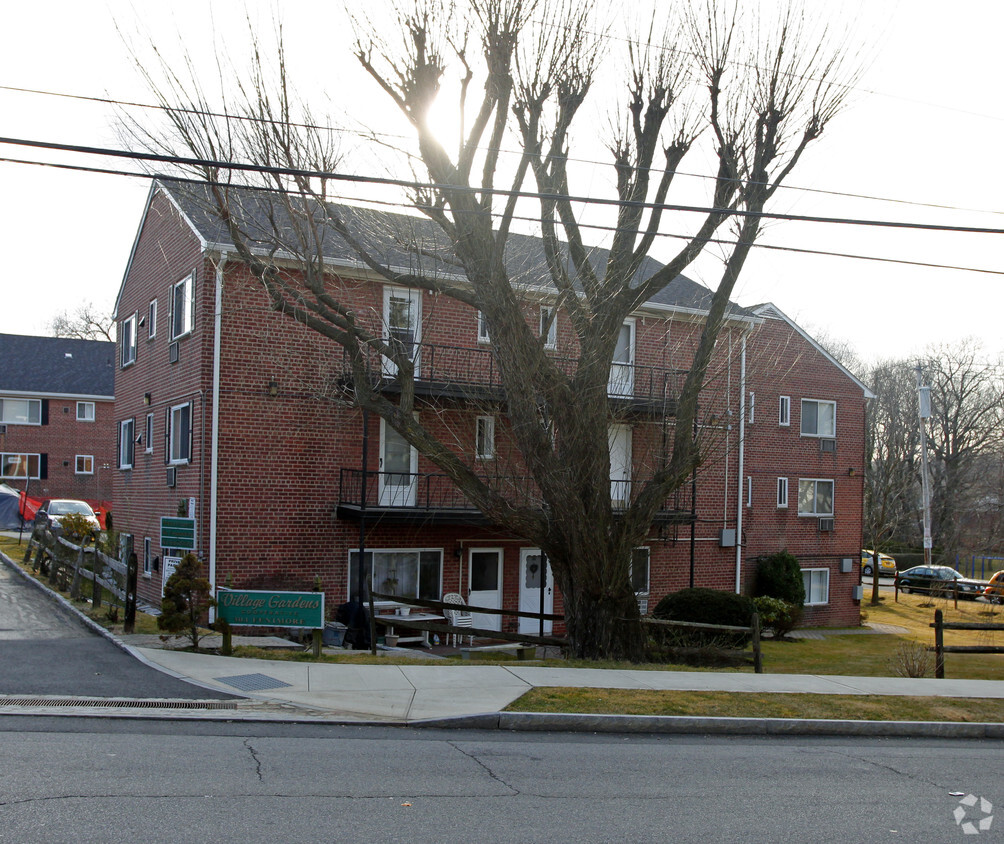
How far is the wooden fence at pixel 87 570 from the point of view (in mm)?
13586

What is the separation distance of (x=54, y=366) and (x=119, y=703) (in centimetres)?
3943

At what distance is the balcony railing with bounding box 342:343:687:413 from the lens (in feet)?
62.0

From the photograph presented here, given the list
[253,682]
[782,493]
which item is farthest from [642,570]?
[253,682]

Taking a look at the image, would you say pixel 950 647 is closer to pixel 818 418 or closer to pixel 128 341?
pixel 818 418

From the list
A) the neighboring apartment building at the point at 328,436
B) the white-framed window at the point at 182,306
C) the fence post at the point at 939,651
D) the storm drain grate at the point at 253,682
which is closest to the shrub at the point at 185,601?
the storm drain grate at the point at 253,682

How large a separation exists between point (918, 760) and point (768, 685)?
10.5 feet

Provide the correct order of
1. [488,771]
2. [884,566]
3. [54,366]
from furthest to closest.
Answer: [884,566] < [54,366] < [488,771]

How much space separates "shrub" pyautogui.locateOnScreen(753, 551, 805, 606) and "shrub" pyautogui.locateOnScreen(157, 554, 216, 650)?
1681 cm

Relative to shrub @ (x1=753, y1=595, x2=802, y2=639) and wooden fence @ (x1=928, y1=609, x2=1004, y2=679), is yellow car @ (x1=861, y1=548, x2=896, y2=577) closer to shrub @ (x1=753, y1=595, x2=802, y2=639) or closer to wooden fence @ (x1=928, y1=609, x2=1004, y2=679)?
shrub @ (x1=753, y1=595, x2=802, y2=639)

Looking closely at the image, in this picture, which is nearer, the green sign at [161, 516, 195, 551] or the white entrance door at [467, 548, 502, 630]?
the green sign at [161, 516, 195, 551]

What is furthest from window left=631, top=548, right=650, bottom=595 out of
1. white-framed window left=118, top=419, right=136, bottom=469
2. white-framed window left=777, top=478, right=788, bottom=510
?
white-framed window left=118, top=419, right=136, bottom=469

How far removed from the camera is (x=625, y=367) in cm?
2220

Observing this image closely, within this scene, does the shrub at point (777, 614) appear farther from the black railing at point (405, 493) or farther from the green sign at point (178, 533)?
the green sign at point (178, 533)

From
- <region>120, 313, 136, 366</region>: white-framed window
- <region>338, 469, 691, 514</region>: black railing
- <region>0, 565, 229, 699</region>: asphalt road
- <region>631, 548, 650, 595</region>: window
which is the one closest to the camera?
<region>0, 565, 229, 699</region>: asphalt road
